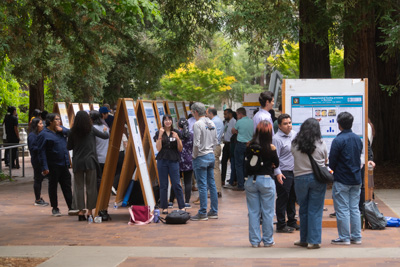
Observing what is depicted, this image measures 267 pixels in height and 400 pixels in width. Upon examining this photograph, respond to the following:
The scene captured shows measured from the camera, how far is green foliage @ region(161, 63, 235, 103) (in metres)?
53.5

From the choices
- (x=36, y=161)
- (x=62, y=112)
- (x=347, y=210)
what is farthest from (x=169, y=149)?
(x=62, y=112)

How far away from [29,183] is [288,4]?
8.35 meters

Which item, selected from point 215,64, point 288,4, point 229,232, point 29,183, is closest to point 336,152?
point 229,232

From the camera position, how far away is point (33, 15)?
1444cm

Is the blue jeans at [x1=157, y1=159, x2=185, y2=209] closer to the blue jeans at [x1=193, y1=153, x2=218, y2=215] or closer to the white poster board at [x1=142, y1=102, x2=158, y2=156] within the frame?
the blue jeans at [x1=193, y1=153, x2=218, y2=215]

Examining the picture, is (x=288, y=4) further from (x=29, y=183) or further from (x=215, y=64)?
(x=215, y=64)

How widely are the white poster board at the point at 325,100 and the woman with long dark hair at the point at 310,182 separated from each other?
80.6 inches

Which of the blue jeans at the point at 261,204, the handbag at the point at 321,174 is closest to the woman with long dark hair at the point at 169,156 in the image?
the blue jeans at the point at 261,204

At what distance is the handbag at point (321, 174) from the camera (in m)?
8.25

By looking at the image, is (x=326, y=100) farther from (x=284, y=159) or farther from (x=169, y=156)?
(x=169, y=156)

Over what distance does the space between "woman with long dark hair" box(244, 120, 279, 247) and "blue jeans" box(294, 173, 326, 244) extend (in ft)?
1.26

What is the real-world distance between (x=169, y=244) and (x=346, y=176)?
2.55m

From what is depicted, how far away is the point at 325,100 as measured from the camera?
10.5 metres

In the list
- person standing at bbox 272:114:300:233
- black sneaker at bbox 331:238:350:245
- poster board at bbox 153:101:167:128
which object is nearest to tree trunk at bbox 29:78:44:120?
poster board at bbox 153:101:167:128
